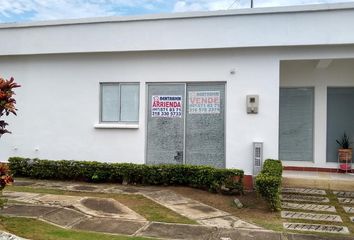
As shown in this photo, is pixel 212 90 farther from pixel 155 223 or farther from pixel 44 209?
pixel 44 209

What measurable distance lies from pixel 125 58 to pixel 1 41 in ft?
13.9

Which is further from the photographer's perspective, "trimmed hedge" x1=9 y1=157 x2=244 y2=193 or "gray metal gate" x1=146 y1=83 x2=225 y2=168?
"gray metal gate" x1=146 y1=83 x2=225 y2=168

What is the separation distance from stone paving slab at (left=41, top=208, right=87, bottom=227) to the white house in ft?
12.1

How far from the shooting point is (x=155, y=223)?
293 inches

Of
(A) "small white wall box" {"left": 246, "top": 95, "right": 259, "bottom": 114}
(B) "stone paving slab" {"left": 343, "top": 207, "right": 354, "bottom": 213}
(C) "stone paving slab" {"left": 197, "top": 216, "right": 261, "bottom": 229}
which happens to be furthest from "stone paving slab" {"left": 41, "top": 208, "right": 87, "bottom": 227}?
(B) "stone paving slab" {"left": 343, "top": 207, "right": 354, "bottom": 213}

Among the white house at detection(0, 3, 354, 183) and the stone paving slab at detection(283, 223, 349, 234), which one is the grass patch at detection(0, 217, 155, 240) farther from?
the white house at detection(0, 3, 354, 183)

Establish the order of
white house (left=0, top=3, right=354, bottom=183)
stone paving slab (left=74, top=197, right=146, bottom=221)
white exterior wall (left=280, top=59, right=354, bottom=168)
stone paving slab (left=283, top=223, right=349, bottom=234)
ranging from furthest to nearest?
white exterior wall (left=280, top=59, right=354, bottom=168) → white house (left=0, top=3, right=354, bottom=183) → stone paving slab (left=74, top=197, right=146, bottom=221) → stone paving slab (left=283, top=223, right=349, bottom=234)

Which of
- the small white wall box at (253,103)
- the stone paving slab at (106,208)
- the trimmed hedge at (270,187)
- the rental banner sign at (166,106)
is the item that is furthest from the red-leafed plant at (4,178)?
the small white wall box at (253,103)

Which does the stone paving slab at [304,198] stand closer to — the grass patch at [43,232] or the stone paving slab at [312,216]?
the stone paving slab at [312,216]

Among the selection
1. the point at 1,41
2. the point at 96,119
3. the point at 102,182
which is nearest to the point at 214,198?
the point at 102,182

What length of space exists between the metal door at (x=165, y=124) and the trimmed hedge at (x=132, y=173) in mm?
563

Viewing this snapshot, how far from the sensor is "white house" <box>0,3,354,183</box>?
34.1 ft

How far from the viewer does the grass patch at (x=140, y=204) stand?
778cm

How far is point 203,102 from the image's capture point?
11039 mm
